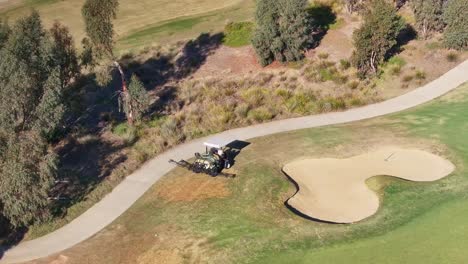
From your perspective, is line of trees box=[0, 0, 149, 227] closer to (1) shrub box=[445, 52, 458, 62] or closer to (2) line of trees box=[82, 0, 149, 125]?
(2) line of trees box=[82, 0, 149, 125]

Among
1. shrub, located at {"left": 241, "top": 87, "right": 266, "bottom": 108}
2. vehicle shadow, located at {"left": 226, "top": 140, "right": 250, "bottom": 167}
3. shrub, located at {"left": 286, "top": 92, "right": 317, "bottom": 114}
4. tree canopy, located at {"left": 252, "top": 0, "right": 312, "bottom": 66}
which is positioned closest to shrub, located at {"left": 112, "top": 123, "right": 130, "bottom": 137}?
vehicle shadow, located at {"left": 226, "top": 140, "right": 250, "bottom": 167}

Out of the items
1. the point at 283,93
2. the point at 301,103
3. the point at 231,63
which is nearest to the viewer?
the point at 301,103

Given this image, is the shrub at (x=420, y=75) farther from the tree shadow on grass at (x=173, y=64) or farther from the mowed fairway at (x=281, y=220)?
the tree shadow on grass at (x=173, y=64)

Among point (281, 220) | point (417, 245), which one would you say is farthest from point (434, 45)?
point (417, 245)

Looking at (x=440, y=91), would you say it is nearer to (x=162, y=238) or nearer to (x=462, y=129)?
(x=462, y=129)

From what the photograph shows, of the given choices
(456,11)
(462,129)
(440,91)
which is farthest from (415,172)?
(456,11)

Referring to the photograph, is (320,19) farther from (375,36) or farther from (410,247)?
(410,247)
